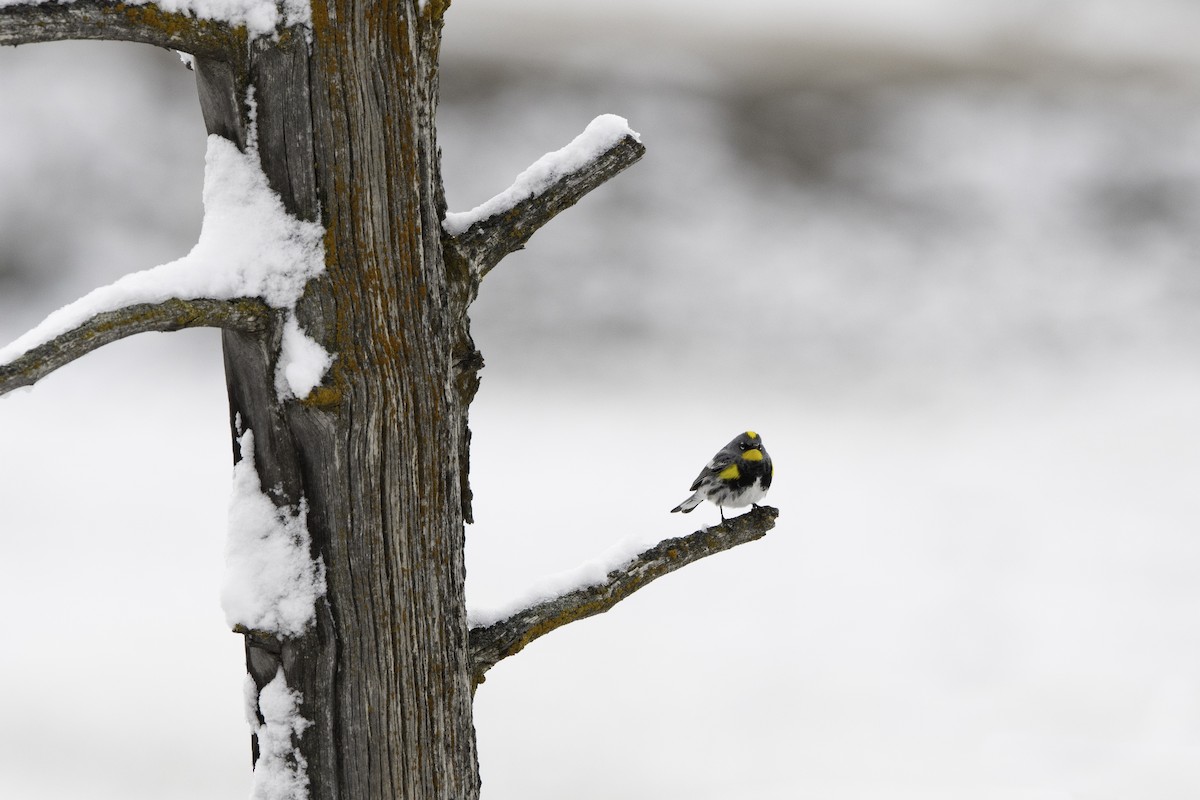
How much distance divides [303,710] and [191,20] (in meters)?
0.88

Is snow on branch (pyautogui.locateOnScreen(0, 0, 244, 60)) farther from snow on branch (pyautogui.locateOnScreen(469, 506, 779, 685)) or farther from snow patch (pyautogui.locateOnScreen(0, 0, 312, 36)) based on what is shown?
snow on branch (pyautogui.locateOnScreen(469, 506, 779, 685))

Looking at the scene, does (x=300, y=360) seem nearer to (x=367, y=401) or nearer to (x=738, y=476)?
(x=367, y=401)

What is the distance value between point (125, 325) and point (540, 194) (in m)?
0.59

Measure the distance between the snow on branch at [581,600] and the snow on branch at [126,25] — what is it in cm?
88

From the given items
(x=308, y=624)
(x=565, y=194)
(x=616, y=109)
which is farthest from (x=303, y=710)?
(x=616, y=109)

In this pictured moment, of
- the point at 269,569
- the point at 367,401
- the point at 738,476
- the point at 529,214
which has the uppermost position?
the point at 738,476

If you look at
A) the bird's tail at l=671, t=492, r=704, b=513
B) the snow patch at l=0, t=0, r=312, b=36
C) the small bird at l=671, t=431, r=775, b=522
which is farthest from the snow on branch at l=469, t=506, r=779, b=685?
the bird's tail at l=671, t=492, r=704, b=513

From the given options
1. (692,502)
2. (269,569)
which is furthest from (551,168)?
(692,502)

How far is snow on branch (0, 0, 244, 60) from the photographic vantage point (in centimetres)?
119

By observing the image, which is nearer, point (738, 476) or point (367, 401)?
point (367, 401)

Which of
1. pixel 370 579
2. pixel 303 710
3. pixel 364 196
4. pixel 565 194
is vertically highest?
pixel 565 194

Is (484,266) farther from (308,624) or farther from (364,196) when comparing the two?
(308,624)

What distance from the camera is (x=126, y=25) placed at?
4.17 ft

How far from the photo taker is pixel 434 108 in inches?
57.1
